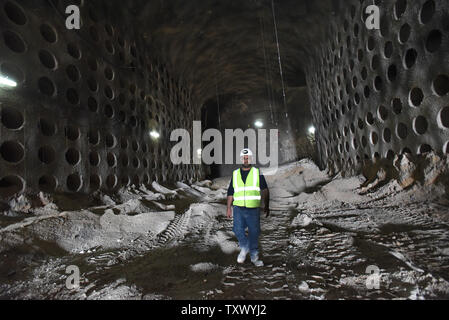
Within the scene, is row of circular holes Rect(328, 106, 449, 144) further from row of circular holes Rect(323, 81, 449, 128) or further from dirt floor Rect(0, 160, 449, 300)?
dirt floor Rect(0, 160, 449, 300)

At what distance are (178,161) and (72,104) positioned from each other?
7.51 m

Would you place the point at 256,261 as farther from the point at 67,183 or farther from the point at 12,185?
the point at 67,183

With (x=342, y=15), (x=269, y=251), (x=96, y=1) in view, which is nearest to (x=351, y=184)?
(x=269, y=251)

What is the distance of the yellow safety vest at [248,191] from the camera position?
3189 mm

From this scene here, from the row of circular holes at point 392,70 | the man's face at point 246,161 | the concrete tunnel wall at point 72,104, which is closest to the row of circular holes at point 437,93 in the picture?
the row of circular holes at point 392,70

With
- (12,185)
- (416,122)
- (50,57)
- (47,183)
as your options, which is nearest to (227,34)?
(50,57)

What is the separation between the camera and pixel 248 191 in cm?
320

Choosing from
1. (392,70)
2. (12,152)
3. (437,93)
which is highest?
(392,70)

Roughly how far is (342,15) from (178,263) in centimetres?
1023

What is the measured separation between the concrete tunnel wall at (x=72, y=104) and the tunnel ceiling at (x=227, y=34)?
1.56 metres

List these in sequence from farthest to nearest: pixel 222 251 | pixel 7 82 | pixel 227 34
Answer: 1. pixel 227 34
2. pixel 7 82
3. pixel 222 251

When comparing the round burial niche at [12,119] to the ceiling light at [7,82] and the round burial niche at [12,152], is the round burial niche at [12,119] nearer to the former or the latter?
the round burial niche at [12,152]

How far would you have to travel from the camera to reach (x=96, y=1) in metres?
8.20
